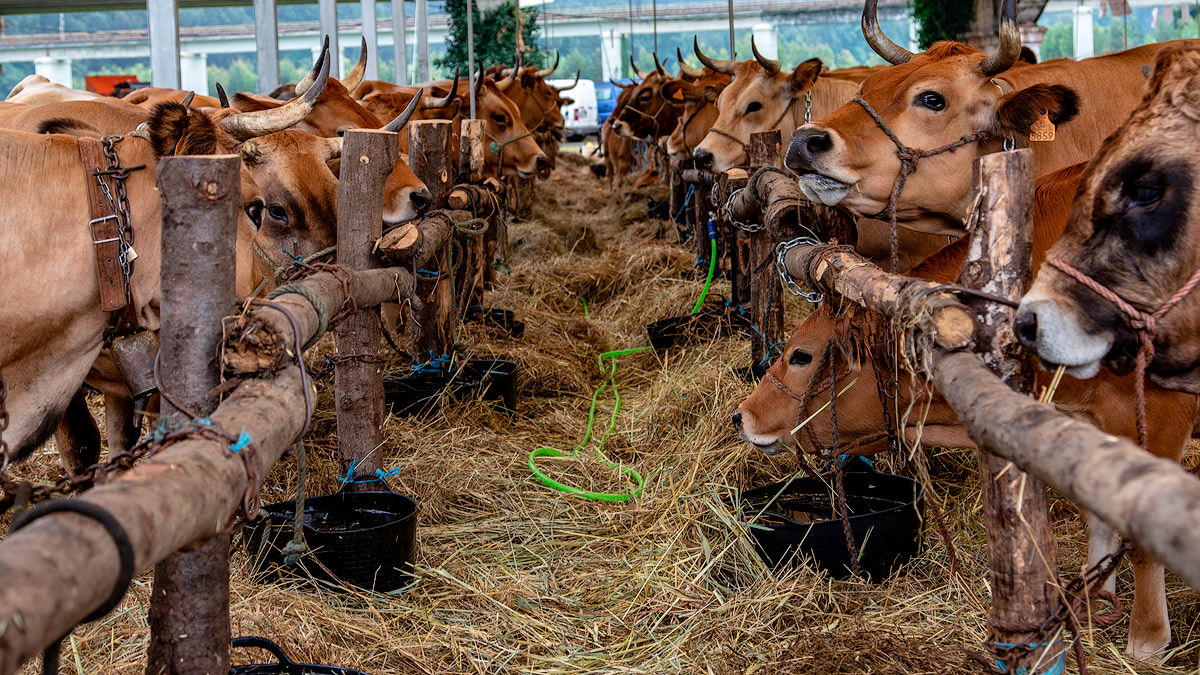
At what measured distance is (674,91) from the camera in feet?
36.2

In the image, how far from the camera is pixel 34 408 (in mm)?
3230

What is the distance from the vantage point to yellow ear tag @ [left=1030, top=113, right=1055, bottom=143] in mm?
3918

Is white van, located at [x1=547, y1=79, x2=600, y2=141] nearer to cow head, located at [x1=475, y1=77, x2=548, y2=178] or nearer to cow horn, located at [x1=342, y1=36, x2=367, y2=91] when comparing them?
cow head, located at [x1=475, y1=77, x2=548, y2=178]

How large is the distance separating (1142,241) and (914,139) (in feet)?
6.39

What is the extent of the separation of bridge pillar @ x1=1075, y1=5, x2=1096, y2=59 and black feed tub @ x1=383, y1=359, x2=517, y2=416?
38210 mm

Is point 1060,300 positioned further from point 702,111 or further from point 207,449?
point 702,111

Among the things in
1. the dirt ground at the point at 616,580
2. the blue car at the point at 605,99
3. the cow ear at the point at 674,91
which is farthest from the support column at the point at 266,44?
the blue car at the point at 605,99

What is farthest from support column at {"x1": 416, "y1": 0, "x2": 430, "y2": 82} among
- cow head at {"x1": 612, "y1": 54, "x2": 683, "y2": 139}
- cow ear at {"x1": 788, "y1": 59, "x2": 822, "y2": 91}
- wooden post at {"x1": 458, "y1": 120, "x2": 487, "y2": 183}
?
cow ear at {"x1": 788, "y1": 59, "x2": 822, "y2": 91}

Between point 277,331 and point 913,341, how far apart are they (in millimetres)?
1450

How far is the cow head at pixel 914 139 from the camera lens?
4.13 metres

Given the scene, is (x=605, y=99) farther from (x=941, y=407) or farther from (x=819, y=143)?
(x=941, y=407)

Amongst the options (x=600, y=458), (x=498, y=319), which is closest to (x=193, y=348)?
(x=600, y=458)

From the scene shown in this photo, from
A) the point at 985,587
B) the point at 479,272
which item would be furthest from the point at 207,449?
the point at 479,272

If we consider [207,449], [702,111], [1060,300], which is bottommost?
[207,449]
